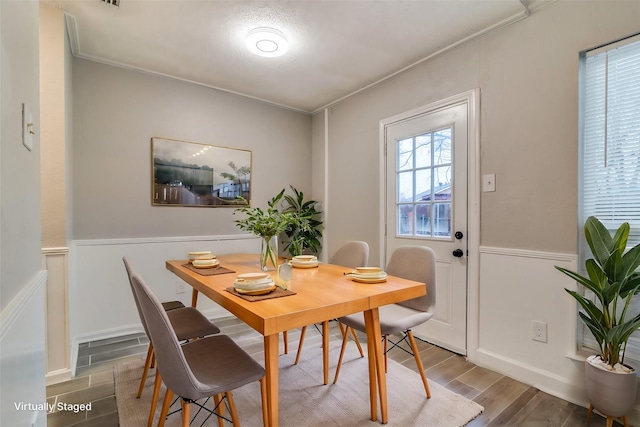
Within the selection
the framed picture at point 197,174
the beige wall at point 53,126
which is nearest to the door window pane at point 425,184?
the framed picture at point 197,174

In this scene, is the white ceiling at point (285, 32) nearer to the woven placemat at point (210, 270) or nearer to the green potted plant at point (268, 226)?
the green potted plant at point (268, 226)

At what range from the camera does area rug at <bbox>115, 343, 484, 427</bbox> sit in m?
1.71

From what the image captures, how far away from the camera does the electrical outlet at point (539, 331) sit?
6.77ft

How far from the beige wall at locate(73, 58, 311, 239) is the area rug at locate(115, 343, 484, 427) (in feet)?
4.54

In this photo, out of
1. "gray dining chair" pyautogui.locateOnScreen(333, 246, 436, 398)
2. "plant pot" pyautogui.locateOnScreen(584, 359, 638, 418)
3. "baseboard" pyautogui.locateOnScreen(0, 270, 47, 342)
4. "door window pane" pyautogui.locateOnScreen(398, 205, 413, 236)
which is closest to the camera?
"baseboard" pyautogui.locateOnScreen(0, 270, 47, 342)

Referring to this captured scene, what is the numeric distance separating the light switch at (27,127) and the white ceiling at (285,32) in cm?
146

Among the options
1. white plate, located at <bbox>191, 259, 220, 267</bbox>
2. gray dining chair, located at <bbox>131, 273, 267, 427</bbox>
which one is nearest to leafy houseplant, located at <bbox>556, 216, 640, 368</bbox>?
gray dining chair, located at <bbox>131, 273, 267, 427</bbox>

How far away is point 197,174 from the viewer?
3.37 metres

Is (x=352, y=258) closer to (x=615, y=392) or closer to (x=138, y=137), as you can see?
(x=615, y=392)

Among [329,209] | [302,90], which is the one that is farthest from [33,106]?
[329,209]

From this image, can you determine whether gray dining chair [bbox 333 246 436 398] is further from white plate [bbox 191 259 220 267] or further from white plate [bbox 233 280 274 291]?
white plate [bbox 191 259 220 267]

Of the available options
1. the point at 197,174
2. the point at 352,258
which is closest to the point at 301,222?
the point at 197,174

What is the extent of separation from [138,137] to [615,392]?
3970 mm

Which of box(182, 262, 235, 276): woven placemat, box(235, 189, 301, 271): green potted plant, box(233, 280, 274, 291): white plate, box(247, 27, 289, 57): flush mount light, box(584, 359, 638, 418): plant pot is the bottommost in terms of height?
box(584, 359, 638, 418): plant pot
